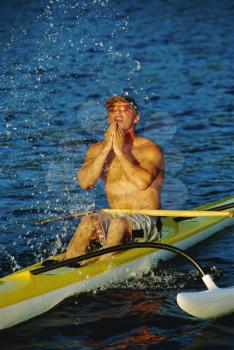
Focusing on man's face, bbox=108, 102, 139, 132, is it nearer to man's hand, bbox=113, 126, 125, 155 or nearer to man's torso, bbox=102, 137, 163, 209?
man's hand, bbox=113, 126, 125, 155

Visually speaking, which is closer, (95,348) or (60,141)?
(95,348)

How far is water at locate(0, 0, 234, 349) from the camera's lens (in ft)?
28.3

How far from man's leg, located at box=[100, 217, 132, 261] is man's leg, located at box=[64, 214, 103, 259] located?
0.17 metres

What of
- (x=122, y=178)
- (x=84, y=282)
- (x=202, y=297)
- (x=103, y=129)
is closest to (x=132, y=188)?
(x=122, y=178)

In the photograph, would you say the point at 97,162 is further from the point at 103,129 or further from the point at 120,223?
the point at 103,129

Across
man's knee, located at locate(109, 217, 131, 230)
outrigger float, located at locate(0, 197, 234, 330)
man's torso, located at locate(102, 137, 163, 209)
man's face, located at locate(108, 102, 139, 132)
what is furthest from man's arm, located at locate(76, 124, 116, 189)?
outrigger float, located at locate(0, 197, 234, 330)

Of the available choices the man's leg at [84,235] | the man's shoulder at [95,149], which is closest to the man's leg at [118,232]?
the man's leg at [84,235]

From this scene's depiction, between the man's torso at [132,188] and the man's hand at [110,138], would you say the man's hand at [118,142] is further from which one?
the man's torso at [132,188]

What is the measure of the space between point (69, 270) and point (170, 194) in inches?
208

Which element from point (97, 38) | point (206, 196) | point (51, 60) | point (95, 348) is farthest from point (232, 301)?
point (97, 38)

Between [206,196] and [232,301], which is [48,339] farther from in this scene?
[206,196]

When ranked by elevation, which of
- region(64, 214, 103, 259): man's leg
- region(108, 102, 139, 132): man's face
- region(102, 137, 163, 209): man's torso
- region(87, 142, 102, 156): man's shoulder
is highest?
region(108, 102, 139, 132): man's face

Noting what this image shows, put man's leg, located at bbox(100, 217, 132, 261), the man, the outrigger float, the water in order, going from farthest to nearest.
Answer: the man → man's leg, located at bbox(100, 217, 132, 261) → the water → the outrigger float

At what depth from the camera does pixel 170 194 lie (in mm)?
14141
